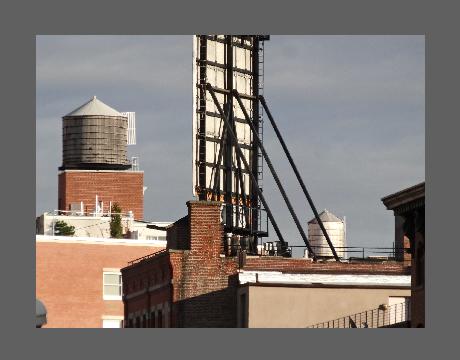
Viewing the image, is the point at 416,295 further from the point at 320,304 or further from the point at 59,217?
the point at 59,217

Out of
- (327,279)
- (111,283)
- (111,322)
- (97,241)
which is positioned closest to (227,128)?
(327,279)

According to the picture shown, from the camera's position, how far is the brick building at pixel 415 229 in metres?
63.8

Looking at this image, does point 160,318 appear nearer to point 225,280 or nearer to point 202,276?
point 202,276

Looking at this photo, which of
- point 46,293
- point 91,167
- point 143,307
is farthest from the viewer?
point 91,167

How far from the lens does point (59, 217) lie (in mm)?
130375

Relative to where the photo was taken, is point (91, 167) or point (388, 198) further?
point (91, 167)

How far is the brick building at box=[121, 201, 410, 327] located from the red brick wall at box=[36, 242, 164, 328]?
3078cm

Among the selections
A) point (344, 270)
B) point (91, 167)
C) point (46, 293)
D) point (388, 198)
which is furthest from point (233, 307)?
point (91, 167)

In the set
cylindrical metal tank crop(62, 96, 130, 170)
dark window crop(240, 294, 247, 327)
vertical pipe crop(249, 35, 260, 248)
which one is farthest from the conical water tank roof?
dark window crop(240, 294, 247, 327)

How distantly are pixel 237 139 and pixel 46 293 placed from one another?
24.9 m

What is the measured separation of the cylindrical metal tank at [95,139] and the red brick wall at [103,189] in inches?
146

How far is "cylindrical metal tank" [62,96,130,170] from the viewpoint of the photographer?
145 metres

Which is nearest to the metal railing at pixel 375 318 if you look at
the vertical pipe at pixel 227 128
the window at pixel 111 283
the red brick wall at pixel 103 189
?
the vertical pipe at pixel 227 128

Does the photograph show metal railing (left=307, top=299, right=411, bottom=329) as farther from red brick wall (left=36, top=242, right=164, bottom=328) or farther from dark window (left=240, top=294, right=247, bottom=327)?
red brick wall (left=36, top=242, right=164, bottom=328)
